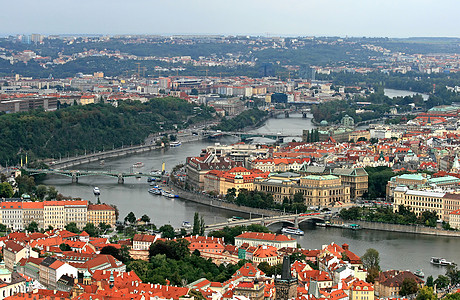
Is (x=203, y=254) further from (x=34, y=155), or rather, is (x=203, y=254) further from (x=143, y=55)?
(x=143, y=55)

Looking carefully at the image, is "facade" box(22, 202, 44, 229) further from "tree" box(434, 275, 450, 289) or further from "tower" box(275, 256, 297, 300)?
"tree" box(434, 275, 450, 289)

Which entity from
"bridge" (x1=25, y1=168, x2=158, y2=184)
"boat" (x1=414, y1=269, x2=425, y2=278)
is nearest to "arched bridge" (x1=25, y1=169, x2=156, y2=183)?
"bridge" (x1=25, y1=168, x2=158, y2=184)

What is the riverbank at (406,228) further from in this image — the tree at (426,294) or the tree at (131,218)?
the tree at (426,294)

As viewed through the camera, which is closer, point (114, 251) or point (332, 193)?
point (114, 251)

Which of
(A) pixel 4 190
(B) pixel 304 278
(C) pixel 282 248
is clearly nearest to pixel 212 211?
(A) pixel 4 190

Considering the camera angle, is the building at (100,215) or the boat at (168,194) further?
the boat at (168,194)

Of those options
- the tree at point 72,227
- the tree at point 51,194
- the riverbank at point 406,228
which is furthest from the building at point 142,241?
the tree at point 51,194
